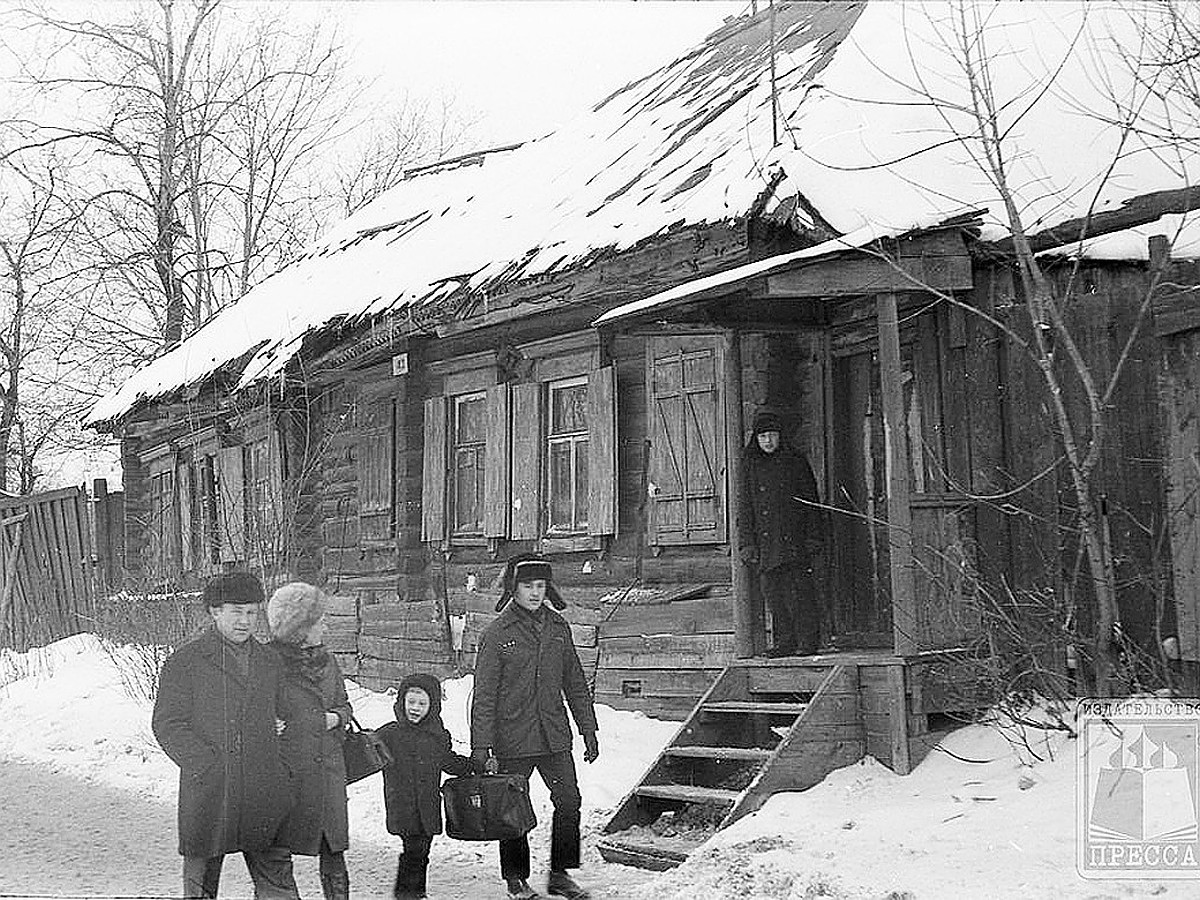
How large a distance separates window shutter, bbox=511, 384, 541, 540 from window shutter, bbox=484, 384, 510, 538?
0.07 m

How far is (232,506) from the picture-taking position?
12469 millimetres

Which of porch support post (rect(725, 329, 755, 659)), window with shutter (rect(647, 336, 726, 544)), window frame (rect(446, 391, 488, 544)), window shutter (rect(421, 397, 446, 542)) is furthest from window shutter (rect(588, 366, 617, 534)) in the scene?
window shutter (rect(421, 397, 446, 542))

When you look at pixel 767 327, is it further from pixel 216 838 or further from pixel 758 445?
pixel 216 838

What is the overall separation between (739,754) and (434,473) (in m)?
5.56

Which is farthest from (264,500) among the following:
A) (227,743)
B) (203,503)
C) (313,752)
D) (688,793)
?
(227,743)

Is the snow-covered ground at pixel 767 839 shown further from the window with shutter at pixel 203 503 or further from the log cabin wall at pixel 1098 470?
the window with shutter at pixel 203 503

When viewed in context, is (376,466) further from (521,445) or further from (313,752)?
(313,752)

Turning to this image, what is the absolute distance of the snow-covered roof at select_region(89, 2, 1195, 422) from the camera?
332 inches

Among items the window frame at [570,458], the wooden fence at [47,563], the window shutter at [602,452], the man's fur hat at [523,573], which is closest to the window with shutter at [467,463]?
the window frame at [570,458]

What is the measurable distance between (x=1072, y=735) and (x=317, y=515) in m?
9.34

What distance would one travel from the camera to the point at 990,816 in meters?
6.37

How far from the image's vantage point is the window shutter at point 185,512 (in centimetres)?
1731
